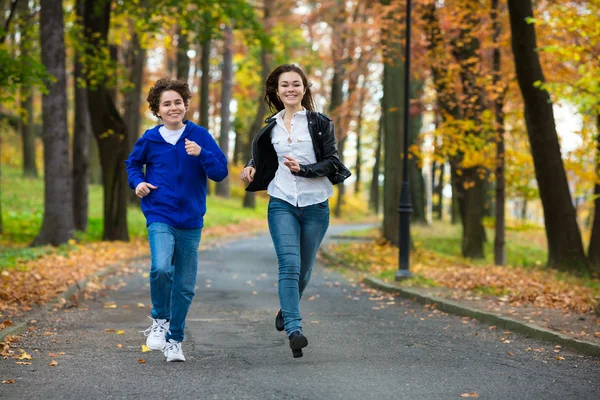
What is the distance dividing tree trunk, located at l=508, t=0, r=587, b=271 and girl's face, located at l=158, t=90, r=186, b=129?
9940mm

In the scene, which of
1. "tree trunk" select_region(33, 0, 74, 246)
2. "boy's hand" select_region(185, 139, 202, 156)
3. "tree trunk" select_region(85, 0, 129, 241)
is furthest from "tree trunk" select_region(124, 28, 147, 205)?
"boy's hand" select_region(185, 139, 202, 156)

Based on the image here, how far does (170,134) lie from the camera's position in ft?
19.6

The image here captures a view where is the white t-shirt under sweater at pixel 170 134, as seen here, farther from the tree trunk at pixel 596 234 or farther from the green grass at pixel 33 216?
the tree trunk at pixel 596 234

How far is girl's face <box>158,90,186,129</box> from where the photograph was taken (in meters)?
5.92

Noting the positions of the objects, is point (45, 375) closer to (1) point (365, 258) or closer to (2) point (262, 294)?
(2) point (262, 294)

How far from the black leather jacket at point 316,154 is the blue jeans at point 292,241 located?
0.21m

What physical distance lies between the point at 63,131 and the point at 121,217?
3.46 metres

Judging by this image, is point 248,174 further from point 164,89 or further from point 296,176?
point 164,89

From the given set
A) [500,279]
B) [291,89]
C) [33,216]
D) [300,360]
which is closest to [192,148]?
[291,89]

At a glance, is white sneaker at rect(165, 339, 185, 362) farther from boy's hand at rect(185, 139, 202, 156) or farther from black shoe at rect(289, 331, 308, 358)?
boy's hand at rect(185, 139, 202, 156)

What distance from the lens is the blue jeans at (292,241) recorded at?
19.2ft

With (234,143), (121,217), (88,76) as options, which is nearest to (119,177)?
→ (121,217)

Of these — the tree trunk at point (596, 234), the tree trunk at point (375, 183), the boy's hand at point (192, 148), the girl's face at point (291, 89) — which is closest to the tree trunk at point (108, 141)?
the tree trunk at point (596, 234)

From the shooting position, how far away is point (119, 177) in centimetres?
1892
